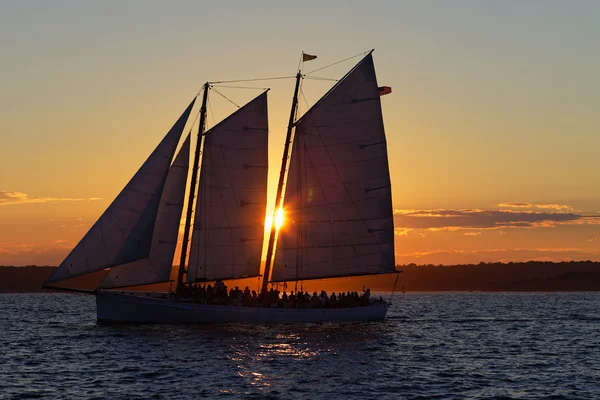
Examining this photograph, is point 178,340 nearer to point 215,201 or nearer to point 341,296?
point 215,201

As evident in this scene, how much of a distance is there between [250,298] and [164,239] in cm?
845

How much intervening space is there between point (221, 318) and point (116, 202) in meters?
12.3

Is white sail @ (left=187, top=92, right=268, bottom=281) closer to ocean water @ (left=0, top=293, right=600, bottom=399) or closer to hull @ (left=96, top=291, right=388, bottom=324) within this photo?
hull @ (left=96, top=291, right=388, bottom=324)

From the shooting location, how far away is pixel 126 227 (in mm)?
59562

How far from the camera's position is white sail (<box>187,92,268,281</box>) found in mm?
65000

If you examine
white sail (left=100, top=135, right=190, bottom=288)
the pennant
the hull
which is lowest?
the hull

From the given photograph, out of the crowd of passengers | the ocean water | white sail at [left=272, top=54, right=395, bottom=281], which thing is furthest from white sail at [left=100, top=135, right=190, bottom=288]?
white sail at [left=272, top=54, right=395, bottom=281]

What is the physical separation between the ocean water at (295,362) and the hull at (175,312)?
3.09ft

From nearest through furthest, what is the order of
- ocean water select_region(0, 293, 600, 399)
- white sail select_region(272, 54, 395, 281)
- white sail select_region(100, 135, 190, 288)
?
ocean water select_region(0, 293, 600, 399) < white sail select_region(100, 135, 190, 288) < white sail select_region(272, 54, 395, 281)

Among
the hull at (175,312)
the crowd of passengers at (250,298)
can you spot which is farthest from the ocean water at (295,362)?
the crowd of passengers at (250,298)

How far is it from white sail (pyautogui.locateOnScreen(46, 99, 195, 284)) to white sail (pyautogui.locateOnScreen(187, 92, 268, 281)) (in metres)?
4.92

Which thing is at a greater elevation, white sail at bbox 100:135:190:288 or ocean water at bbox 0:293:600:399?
white sail at bbox 100:135:190:288

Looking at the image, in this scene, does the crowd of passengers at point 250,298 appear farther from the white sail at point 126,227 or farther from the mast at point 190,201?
the white sail at point 126,227

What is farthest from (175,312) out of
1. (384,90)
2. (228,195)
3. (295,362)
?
(384,90)
